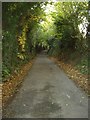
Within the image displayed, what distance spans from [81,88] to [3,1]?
22.8 feet

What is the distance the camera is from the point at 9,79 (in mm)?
15828

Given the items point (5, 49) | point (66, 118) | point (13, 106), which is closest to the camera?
point (66, 118)

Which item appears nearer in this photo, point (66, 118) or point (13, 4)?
point (66, 118)

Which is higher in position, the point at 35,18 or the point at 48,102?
the point at 35,18

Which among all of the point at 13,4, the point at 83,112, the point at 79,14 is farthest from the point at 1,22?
the point at 79,14

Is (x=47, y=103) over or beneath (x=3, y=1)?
beneath

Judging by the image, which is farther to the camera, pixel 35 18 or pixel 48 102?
pixel 35 18

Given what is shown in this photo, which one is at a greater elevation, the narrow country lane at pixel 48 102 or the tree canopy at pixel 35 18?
the tree canopy at pixel 35 18

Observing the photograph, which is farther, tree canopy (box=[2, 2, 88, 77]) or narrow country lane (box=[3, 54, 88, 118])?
tree canopy (box=[2, 2, 88, 77])

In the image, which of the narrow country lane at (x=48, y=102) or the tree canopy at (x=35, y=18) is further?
the tree canopy at (x=35, y=18)

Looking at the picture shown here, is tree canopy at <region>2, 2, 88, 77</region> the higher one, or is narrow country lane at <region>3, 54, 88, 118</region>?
tree canopy at <region>2, 2, 88, 77</region>

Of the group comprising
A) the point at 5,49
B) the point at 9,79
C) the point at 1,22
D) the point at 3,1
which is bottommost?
the point at 9,79

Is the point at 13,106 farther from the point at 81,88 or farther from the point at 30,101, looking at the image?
the point at 81,88

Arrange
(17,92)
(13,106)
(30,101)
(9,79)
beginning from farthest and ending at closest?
(9,79), (17,92), (30,101), (13,106)
